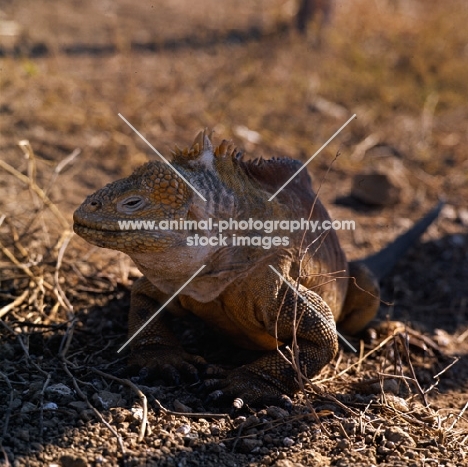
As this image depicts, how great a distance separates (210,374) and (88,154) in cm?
474

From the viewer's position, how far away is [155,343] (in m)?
4.34

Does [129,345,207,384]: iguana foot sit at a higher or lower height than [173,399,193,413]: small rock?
lower

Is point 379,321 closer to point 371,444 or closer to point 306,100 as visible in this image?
point 371,444

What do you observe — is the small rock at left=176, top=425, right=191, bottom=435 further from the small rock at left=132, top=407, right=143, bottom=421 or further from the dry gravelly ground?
the small rock at left=132, top=407, right=143, bottom=421

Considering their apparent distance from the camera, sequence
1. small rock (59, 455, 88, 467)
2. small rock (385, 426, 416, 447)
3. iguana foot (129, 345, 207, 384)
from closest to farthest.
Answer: small rock (59, 455, 88, 467)
small rock (385, 426, 416, 447)
iguana foot (129, 345, 207, 384)

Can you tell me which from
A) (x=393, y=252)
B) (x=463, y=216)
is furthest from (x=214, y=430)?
(x=463, y=216)

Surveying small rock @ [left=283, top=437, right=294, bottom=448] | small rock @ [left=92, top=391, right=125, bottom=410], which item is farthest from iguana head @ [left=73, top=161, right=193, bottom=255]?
small rock @ [left=283, top=437, right=294, bottom=448]

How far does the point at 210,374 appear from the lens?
410 cm

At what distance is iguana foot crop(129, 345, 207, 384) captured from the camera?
13.4 ft

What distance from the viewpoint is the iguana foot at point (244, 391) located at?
385cm

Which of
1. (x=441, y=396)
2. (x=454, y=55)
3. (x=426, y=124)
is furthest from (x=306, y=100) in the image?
(x=441, y=396)

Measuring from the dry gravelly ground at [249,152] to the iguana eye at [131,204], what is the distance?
94cm

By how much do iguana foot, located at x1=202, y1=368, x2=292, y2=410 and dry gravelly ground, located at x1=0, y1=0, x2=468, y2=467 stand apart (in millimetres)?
66

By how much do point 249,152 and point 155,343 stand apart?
192 inches
